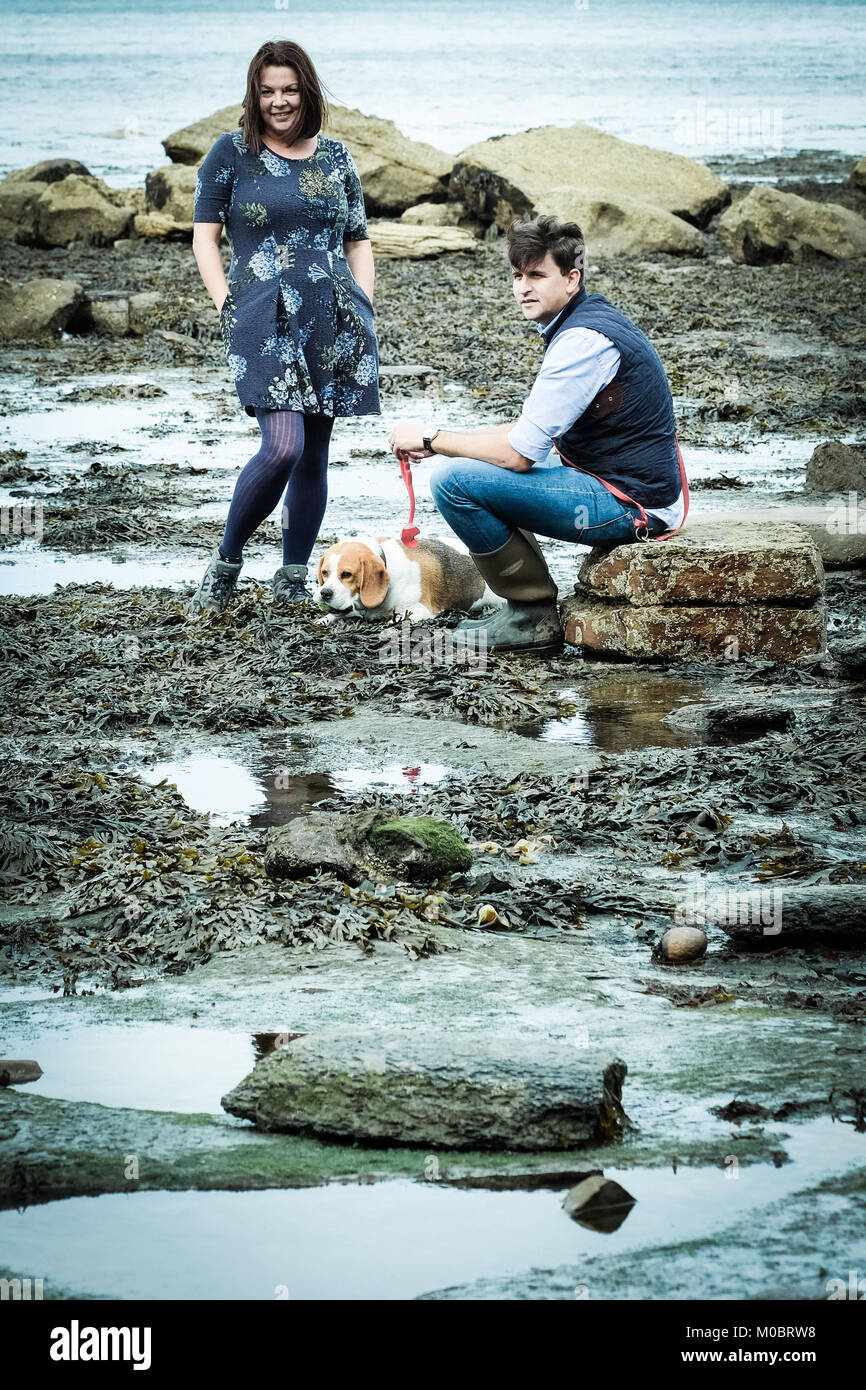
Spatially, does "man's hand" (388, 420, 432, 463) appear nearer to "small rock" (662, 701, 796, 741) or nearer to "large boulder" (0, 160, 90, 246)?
"small rock" (662, 701, 796, 741)

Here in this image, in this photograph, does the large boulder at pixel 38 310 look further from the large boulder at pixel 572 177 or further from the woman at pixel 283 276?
the woman at pixel 283 276

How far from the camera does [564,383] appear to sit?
5863 millimetres

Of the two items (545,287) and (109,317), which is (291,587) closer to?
(545,287)

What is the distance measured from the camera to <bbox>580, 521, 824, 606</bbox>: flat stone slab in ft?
20.5

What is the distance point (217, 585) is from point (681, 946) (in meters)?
3.65

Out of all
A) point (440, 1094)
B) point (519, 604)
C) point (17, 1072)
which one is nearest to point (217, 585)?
point (519, 604)

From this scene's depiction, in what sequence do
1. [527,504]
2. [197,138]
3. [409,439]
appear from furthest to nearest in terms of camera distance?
1. [197,138]
2. [527,504]
3. [409,439]

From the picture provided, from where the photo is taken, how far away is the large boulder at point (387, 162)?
23297mm

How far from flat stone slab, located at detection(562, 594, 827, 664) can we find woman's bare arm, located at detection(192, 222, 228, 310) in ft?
6.63

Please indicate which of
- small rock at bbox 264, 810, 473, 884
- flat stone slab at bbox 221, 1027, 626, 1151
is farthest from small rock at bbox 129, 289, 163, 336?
flat stone slab at bbox 221, 1027, 626, 1151

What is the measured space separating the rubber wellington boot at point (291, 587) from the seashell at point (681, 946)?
3597 millimetres
